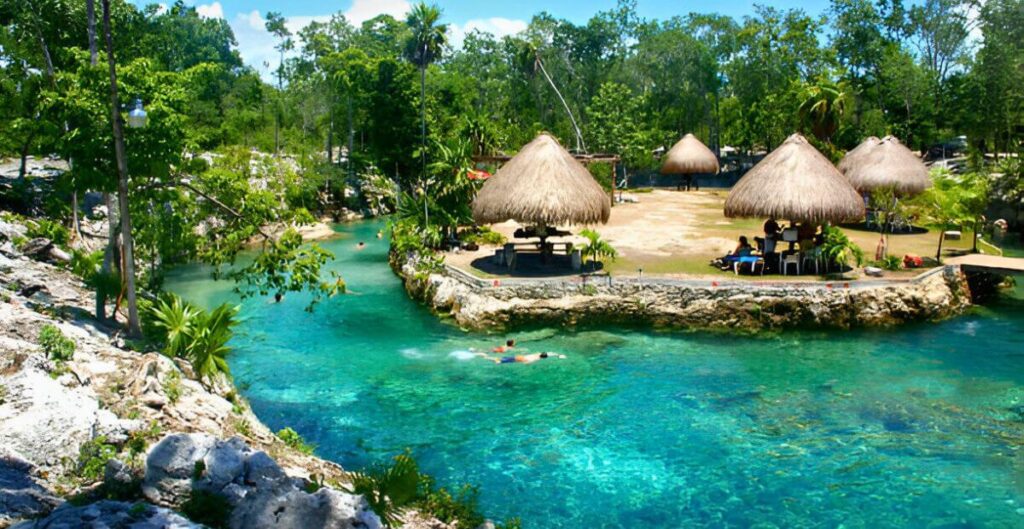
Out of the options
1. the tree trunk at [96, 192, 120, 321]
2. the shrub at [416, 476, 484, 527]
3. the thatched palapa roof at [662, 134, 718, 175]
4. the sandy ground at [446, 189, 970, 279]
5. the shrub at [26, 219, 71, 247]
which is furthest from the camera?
the thatched palapa roof at [662, 134, 718, 175]

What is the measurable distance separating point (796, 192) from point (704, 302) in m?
4.73

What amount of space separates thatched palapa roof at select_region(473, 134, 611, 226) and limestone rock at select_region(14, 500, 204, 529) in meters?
16.0

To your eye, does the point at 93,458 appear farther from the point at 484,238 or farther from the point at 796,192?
the point at 484,238

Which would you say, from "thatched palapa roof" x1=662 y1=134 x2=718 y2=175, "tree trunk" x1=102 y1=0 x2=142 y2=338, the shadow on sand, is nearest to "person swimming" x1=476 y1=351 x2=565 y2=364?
the shadow on sand

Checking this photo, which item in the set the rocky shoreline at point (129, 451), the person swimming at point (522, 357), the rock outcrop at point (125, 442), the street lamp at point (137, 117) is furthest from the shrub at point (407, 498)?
the person swimming at point (522, 357)

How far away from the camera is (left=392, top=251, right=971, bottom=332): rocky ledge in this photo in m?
20.5

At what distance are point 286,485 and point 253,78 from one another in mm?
63640

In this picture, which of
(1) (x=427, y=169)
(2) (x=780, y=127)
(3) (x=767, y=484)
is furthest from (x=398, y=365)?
(2) (x=780, y=127)

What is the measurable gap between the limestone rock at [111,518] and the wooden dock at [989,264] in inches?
905

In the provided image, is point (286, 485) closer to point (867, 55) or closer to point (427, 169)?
point (427, 169)

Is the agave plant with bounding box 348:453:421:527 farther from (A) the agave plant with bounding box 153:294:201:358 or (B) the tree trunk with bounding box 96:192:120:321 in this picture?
(B) the tree trunk with bounding box 96:192:120:321

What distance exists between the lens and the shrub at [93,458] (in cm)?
869

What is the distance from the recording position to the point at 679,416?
586 inches

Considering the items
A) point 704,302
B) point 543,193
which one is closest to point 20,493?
point 704,302
